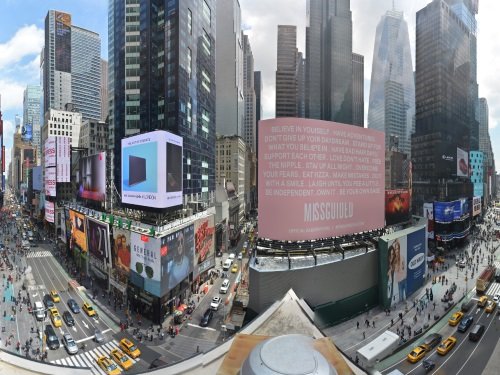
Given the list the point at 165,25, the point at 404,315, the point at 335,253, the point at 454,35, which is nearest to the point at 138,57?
the point at 165,25

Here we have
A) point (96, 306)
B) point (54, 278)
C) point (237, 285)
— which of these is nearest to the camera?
point (96, 306)

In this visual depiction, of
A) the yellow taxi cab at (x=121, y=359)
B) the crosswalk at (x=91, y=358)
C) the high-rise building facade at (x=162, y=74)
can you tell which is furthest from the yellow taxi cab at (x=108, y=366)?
the high-rise building facade at (x=162, y=74)

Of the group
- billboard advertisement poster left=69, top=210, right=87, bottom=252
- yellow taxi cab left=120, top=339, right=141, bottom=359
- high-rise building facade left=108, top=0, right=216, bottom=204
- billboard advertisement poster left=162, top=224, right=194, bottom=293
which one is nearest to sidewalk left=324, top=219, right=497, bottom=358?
billboard advertisement poster left=162, top=224, right=194, bottom=293

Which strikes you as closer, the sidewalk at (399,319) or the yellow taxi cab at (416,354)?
the yellow taxi cab at (416,354)

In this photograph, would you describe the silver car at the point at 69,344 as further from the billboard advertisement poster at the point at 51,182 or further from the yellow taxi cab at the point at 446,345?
the billboard advertisement poster at the point at 51,182

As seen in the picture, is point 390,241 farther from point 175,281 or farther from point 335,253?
point 175,281

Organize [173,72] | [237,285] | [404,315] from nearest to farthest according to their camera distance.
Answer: [404,315], [237,285], [173,72]
